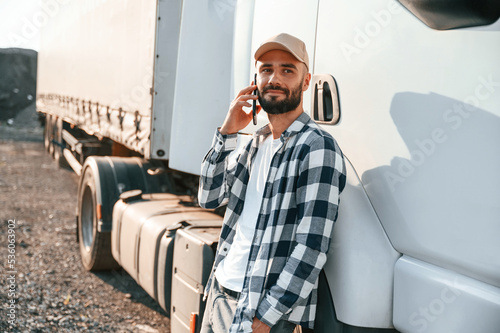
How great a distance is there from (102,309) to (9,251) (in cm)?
171

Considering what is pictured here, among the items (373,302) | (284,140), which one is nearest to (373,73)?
(284,140)

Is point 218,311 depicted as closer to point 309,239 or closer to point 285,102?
point 309,239

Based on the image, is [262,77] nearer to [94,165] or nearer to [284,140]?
[284,140]

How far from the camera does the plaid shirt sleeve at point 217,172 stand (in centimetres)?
207

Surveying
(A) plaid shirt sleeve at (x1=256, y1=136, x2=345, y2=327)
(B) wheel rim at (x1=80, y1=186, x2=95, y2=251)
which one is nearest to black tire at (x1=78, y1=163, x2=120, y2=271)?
(B) wheel rim at (x1=80, y1=186, x2=95, y2=251)

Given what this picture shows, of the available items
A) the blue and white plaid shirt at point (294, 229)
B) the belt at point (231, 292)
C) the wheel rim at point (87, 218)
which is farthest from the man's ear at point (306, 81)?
the wheel rim at point (87, 218)

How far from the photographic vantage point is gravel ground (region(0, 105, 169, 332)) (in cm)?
374

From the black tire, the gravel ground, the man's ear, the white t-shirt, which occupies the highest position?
the man's ear

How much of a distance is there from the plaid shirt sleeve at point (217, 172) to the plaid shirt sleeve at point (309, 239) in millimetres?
473

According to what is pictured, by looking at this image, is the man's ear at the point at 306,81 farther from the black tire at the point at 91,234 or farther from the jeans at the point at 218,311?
the black tire at the point at 91,234

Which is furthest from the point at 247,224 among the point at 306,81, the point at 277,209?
the point at 306,81

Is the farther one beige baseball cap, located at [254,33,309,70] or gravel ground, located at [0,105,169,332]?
gravel ground, located at [0,105,169,332]

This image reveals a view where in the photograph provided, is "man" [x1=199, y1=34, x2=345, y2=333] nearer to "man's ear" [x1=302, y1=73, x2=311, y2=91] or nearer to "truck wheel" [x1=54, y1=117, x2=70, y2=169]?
"man's ear" [x1=302, y1=73, x2=311, y2=91]

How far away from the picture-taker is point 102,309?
4020 millimetres
